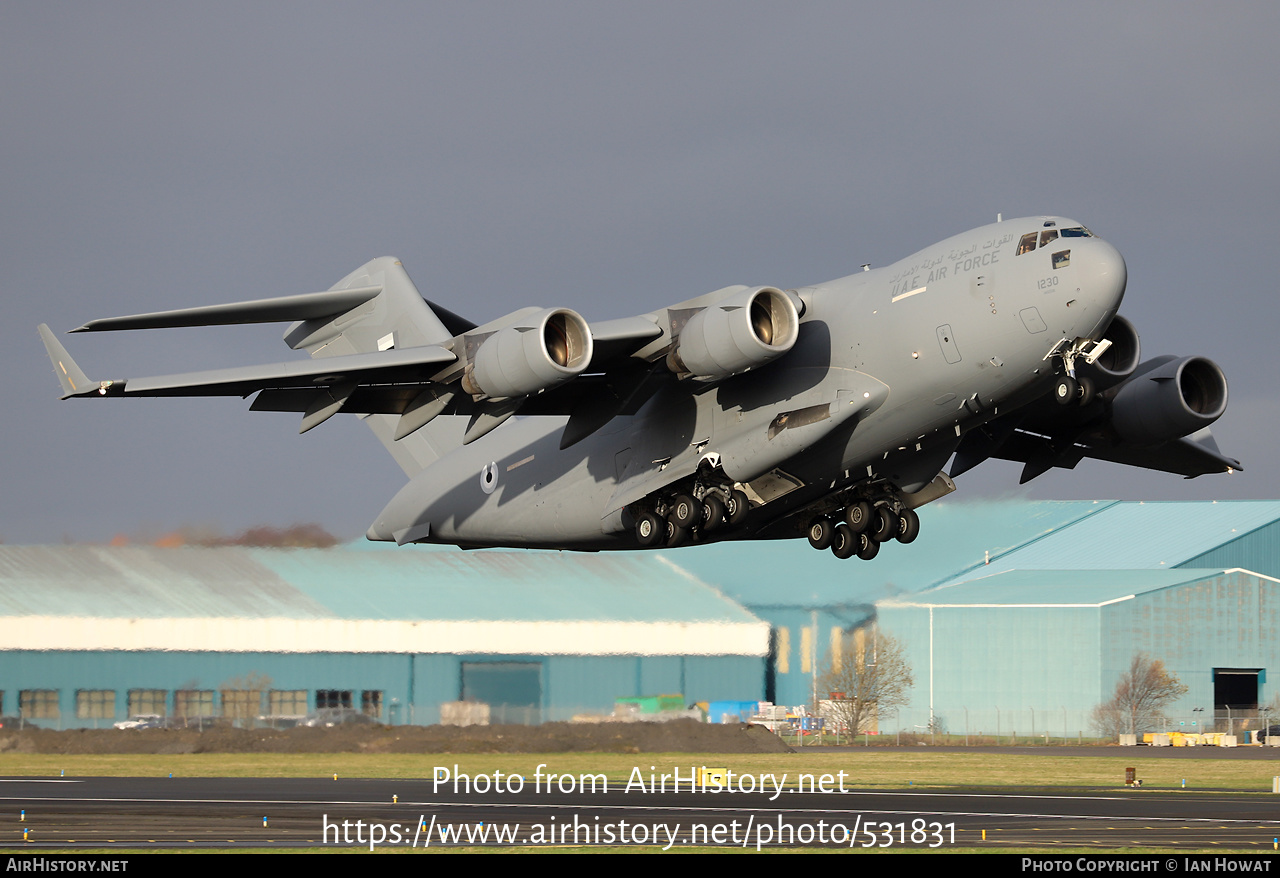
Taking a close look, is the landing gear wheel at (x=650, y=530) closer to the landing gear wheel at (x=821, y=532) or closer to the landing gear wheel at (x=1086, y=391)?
the landing gear wheel at (x=821, y=532)

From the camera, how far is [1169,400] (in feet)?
60.5

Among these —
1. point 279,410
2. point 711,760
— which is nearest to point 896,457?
point 279,410

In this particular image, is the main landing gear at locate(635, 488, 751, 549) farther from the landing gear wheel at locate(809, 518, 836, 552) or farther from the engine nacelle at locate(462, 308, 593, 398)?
the engine nacelle at locate(462, 308, 593, 398)

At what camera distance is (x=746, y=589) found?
4584cm

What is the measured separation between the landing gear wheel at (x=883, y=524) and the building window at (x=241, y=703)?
2158 cm

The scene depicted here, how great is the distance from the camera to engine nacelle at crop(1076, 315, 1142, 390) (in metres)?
17.6

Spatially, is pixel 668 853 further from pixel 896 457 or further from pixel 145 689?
pixel 145 689

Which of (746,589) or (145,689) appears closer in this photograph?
(145,689)

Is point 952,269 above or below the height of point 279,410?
above

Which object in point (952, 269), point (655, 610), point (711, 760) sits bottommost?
point (711, 760)

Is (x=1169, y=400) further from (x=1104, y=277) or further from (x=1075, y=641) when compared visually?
(x=1075, y=641)

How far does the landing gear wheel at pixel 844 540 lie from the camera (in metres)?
18.9
